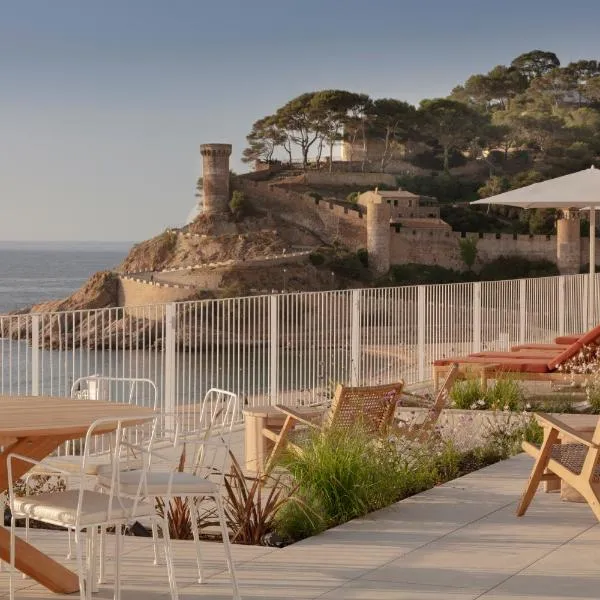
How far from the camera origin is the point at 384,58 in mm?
94375

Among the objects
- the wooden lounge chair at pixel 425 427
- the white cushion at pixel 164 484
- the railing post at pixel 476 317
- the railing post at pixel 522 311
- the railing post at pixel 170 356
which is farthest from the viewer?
the railing post at pixel 522 311

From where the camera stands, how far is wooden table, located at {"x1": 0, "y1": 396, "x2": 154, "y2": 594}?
387cm

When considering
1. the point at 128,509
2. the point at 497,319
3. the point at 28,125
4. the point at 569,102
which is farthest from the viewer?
the point at 569,102

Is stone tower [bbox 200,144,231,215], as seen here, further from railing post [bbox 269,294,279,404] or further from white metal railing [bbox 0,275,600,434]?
railing post [bbox 269,294,279,404]

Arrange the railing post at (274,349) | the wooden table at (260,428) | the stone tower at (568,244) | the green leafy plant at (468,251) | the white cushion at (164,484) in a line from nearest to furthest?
the white cushion at (164,484) < the wooden table at (260,428) < the railing post at (274,349) < the stone tower at (568,244) < the green leafy plant at (468,251)

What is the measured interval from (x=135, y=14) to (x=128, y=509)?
67947 millimetres

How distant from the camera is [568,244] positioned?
63.1 m

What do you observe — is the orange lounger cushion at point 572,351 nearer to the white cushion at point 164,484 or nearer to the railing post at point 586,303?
the railing post at point 586,303

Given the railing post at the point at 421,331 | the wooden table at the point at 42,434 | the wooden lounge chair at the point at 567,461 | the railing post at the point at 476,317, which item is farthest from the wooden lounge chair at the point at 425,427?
the railing post at the point at 476,317

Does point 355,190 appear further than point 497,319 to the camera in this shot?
Yes

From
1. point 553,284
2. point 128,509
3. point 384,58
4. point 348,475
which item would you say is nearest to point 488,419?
point 348,475

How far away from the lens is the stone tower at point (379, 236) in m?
63.8

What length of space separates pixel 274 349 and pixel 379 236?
55.5 metres

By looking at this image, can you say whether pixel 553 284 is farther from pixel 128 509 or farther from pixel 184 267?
pixel 184 267
